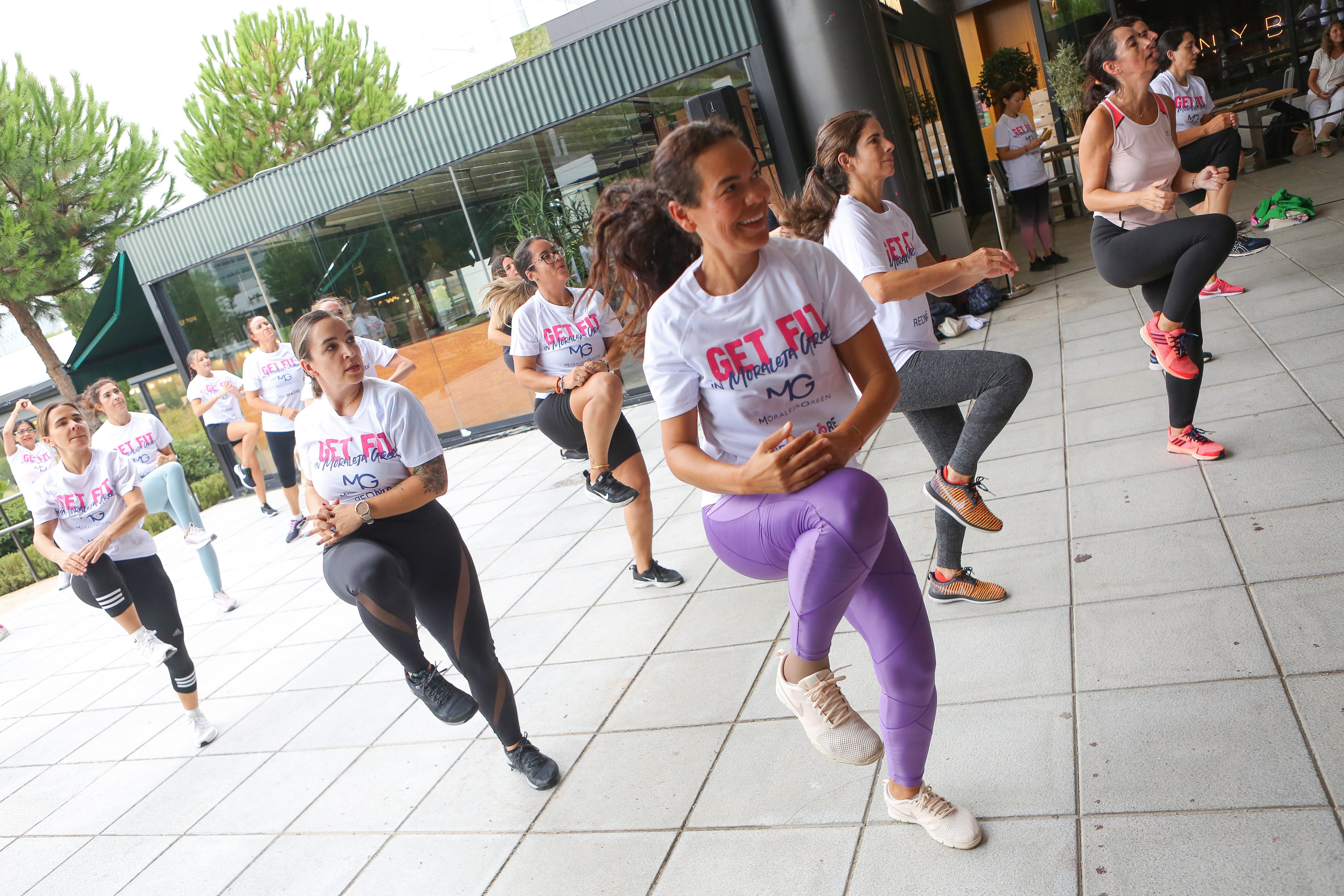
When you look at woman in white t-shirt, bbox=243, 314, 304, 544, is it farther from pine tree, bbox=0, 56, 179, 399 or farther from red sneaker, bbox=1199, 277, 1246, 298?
pine tree, bbox=0, 56, 179, 399

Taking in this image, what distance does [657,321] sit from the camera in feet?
6.13

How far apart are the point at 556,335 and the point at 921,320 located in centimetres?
208

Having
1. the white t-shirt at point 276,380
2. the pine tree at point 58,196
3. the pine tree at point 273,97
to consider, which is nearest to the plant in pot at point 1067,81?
→ the white t-shirt at point 276,380

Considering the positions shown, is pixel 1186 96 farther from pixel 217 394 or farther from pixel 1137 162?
pixel 217 394

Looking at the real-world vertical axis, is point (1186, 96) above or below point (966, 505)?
above

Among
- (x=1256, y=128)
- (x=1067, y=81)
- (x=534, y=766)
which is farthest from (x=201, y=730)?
(x=1256, y=128)

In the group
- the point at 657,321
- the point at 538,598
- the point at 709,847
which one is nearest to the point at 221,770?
the point at 538,598

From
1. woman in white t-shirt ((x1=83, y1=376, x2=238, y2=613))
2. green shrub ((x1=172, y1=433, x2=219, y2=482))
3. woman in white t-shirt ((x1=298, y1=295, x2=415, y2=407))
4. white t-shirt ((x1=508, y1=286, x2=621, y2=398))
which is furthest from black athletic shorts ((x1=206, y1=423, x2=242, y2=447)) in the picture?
white t-shirt ((x1=508, y1=286, x2=621, y2=398))

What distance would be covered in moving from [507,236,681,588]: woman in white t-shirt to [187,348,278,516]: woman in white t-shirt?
256 inches

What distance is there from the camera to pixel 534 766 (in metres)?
2.98

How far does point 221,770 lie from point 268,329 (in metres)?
4.86

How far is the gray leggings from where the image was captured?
9.05 feet

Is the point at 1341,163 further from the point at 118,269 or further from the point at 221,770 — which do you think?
the point at 118,269

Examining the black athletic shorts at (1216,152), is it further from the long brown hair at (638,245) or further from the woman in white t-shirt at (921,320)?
the long brown hair at (638,245)
